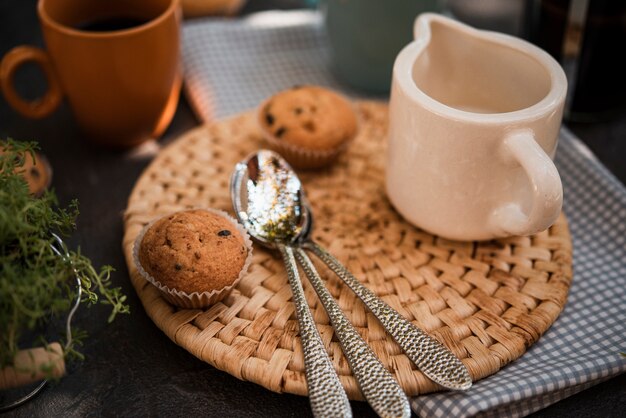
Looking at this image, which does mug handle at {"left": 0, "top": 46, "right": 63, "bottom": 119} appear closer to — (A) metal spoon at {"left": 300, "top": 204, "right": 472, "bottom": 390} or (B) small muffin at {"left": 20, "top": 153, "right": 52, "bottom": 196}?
(B) small muffin at {"left": 20, "top": 153, "right": 52, "bottom": 196}

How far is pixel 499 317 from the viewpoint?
2.15 ft

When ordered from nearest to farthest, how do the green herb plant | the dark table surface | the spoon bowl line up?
the green herb plant
the dark table surface
the spoon bowl

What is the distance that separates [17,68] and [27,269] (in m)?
0.43

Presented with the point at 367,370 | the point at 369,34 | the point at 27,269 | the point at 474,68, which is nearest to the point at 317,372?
the point at 367,370

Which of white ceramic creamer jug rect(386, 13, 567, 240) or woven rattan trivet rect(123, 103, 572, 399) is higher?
white ceramic creamer jug rect(386, 13, 567, 240)

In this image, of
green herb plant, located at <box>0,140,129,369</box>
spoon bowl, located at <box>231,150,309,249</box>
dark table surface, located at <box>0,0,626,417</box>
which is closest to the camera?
green herb plant, located at <box>0,140,129,369</box>

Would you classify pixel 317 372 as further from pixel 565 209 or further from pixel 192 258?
pixel 565 209

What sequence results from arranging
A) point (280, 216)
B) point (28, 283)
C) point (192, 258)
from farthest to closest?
point (280, 216)
point (192, 258)
point (28, 283)

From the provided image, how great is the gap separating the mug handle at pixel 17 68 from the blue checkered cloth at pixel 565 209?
0.20 m

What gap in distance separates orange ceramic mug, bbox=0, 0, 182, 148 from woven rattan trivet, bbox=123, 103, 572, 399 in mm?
75

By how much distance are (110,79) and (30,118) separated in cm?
21

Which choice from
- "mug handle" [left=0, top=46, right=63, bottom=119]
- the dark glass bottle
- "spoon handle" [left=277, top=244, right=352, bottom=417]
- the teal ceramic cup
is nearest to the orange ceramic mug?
"mug handle" [left=0, top=46, right=63, bottom=119]

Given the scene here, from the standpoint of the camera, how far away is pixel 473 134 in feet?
2.07

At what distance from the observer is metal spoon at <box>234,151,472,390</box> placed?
58cm
